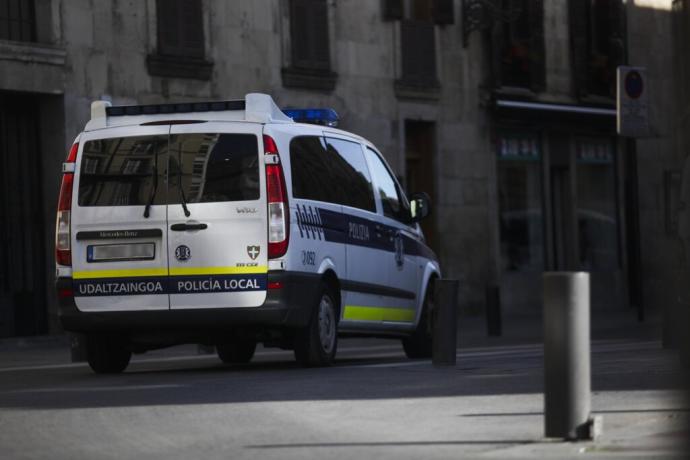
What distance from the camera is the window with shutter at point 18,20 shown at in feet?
69.6

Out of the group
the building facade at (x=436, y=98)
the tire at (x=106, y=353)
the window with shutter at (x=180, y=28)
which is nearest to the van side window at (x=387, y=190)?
the tire at (x=106, y=353)

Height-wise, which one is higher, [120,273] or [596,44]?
[596,44]

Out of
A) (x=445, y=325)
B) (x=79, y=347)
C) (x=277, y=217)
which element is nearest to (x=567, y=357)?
(x=277, y=217)

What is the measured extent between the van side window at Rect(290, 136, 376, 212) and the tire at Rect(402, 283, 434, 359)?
168 cm

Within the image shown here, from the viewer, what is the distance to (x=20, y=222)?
21672mm

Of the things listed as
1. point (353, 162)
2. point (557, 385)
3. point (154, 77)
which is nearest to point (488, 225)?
point (154, 77)

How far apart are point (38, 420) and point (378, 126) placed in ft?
61.3

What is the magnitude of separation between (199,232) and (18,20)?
9.28 metres

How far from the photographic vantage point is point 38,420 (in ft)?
31.3

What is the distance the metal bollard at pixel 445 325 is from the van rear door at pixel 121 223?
7.01ft

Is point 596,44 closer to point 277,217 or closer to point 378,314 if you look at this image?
point 378,314

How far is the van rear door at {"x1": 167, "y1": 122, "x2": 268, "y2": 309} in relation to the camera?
12.9 meters

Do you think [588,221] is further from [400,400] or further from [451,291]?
[400,400]

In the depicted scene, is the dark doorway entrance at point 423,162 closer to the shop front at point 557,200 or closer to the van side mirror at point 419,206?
the shop front at point 557,200
